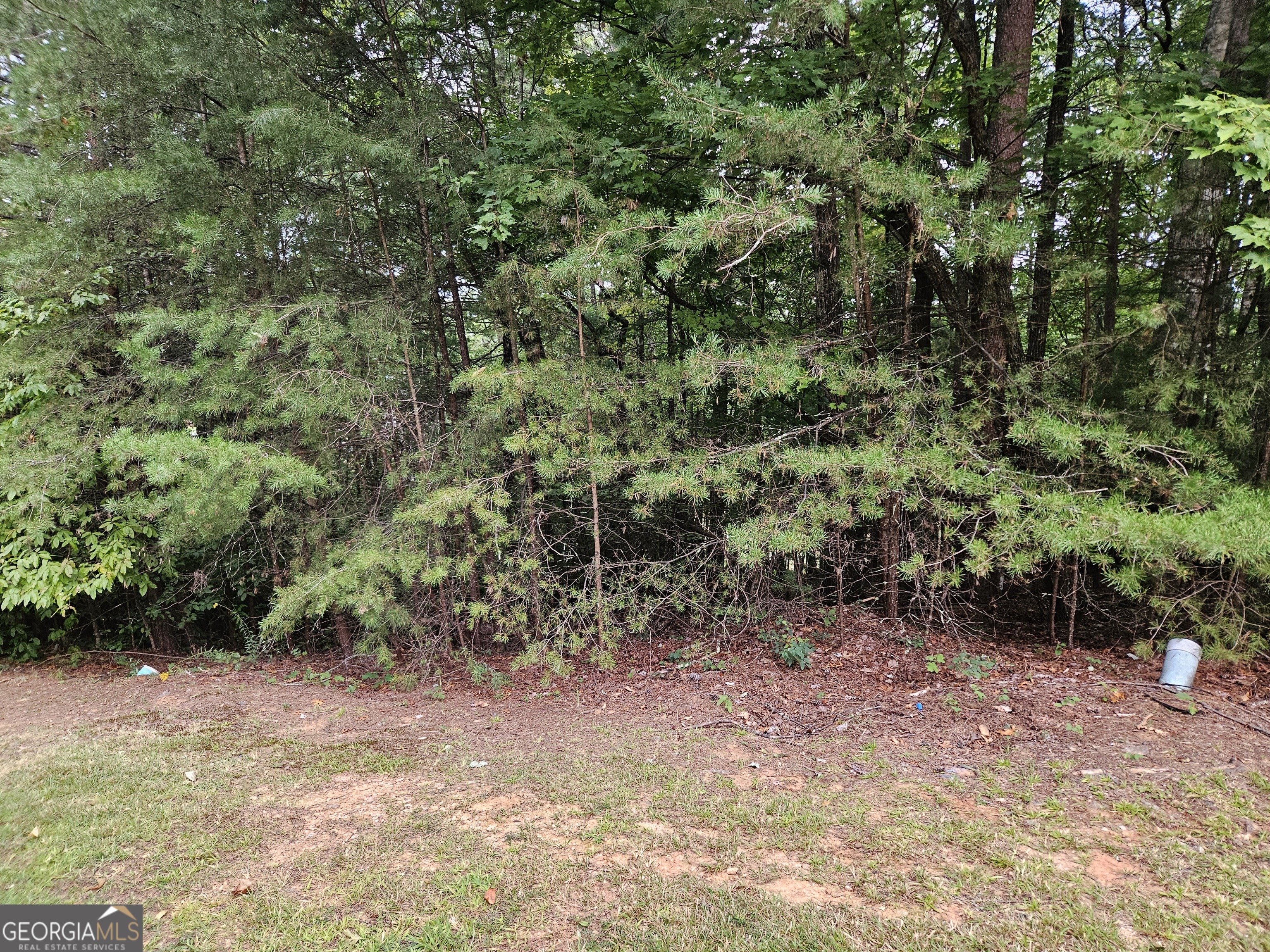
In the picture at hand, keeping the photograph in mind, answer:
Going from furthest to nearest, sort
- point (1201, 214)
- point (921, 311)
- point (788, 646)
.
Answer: point (921, 311) → point (788, 646) → point (1201, 214)

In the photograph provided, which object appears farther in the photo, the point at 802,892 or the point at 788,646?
the point at 788,646

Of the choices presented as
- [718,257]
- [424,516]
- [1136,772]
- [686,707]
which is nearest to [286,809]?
[424,516]

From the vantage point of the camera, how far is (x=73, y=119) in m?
5.98

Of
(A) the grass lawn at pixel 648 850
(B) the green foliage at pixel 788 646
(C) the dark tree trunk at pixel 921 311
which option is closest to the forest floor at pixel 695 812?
(A) the grass lawn at pixel 648 850

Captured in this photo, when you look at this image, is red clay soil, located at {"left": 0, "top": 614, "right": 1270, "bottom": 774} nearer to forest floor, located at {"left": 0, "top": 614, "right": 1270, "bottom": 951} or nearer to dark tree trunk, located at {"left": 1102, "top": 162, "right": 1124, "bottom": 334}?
forest floor, located at {"left": 0, "top": 614, "right": 1270, "bottom": 951}

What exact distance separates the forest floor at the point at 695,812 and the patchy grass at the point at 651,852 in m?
0.02

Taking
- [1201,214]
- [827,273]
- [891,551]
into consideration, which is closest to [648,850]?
[891,551]

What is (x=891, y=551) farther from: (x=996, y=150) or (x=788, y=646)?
(x=996, y=150)

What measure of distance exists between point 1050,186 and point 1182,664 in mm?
4289

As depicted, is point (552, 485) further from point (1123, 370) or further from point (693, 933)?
point (1123, 370)

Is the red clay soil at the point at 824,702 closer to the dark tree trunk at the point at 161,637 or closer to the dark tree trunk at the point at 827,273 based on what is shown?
the dark tree trunk at the point at 161,637

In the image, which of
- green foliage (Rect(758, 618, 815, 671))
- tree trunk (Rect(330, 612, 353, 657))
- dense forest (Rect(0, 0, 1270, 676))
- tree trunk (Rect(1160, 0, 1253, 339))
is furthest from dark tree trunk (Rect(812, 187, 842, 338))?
tree trunk (Rect(330, 612, 353, 657))

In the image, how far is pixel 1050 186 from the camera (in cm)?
590

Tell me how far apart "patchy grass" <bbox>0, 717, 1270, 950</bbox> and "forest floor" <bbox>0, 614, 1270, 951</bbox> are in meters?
Result: 0.02
